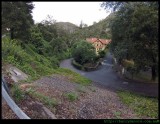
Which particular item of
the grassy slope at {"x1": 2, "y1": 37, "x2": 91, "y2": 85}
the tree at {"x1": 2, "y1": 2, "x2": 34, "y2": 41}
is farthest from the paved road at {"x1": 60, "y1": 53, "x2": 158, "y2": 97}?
the tree at {"x1": 2, "y1": 2, "x2": 34, "y2": 41}

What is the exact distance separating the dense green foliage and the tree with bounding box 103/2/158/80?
0.71 meters

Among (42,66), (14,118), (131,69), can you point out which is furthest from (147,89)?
(42,66)

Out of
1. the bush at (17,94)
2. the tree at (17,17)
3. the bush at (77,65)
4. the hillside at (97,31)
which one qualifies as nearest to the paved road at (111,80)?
the bush at (77,65)

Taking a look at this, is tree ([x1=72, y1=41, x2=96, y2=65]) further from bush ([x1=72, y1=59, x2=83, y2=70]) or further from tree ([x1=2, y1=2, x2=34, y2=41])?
tree ([x1=2, y1=2, x2=34, y2=41])

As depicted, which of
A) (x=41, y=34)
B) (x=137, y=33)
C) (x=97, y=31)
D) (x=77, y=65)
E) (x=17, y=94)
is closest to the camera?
(x=17, y=94)

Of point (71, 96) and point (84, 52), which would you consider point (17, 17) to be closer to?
point (84, 52)

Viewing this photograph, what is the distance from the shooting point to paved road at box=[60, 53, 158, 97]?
7348 millimetres

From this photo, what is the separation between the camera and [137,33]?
26.5 feet

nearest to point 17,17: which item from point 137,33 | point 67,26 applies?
point 67,26

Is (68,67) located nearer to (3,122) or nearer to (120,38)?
(120,38)

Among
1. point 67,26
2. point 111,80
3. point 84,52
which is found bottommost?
point 111,80

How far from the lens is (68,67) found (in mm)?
8234

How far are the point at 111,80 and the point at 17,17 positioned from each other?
365 centimetres

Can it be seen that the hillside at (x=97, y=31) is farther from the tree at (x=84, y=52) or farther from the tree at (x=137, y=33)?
the tree at (x=137, y=33)
